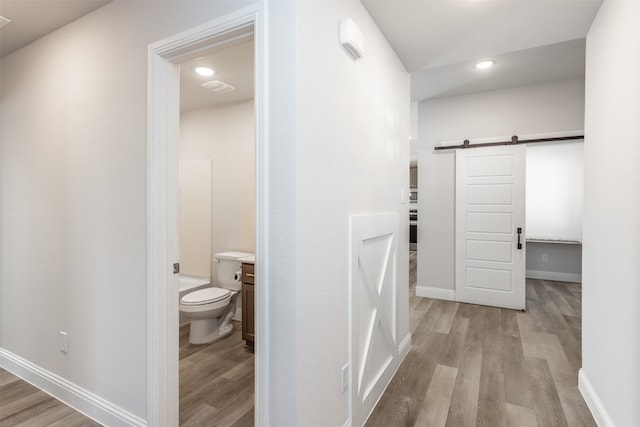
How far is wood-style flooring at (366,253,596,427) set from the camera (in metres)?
1.90

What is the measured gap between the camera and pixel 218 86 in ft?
10.2

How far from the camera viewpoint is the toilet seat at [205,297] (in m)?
2.80

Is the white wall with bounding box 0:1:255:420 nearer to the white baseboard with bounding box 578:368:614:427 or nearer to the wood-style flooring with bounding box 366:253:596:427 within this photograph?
the wood-style flooring with bounding box 366:253:596:427

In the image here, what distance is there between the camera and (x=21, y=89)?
90.7 inches

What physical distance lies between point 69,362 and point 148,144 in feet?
5.08

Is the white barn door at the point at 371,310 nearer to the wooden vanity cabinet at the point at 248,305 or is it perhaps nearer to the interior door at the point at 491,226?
the wooden vanity cabinet at the point at 248,305

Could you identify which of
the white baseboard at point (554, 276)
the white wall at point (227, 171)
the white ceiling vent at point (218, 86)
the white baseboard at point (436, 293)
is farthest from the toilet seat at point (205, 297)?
the white baseboard at point (554, 276)

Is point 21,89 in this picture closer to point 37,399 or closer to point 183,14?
point 183,14

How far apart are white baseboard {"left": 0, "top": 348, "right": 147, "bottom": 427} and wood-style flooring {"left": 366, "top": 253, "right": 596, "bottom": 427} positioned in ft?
4.72

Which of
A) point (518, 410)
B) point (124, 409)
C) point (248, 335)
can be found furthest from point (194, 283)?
point (518, 410)

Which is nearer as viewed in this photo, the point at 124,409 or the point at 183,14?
the point at 183,14

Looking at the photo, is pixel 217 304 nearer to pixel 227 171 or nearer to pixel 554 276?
pixel 227 171

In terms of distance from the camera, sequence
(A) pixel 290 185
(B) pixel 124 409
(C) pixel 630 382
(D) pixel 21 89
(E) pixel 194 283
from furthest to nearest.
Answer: (E) pixel 194 283, (D) pixel 21 89, (B) pixel 124 409, (C) pixel 630 382, (A) pixel 290 185

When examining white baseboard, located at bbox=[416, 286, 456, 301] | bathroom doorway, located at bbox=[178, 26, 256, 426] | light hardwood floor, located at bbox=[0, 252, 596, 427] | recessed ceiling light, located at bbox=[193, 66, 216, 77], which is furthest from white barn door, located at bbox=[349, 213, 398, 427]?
white baseboard, located at bbox=[416, 286, 456, 301]
